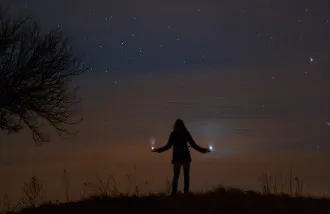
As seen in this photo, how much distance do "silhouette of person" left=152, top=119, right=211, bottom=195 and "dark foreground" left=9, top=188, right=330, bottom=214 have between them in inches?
28.8

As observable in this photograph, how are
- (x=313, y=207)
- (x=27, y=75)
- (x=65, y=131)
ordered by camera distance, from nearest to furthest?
1. (x=313, y=207)
2. (x=27, y=75)
3. (x=65, y=131)

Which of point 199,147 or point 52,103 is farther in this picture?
point 52,103

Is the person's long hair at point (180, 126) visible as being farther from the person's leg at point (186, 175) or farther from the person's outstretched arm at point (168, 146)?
the person's leg at point (186, 175)

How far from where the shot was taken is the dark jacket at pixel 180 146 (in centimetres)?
1324

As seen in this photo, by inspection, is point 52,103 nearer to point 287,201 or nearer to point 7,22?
point 7,22

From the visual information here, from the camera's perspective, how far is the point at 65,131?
19969 mm

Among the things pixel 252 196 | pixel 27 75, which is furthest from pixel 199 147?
pixel 27 75

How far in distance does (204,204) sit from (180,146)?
2129 millimetres

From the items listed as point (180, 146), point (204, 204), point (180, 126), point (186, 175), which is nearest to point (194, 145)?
point (180, 146)

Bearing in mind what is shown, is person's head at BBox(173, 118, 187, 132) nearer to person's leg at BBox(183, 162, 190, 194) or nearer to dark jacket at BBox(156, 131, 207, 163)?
dark jacket at BBox(156, 131, 207, 163)

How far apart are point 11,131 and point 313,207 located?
1138cm

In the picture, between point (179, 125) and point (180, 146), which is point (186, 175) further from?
point (179, 125)

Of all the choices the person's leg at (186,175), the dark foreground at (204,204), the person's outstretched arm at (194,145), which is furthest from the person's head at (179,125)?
the dark foreground at (204,204)

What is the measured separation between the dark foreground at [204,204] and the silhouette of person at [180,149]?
28.8 inches
